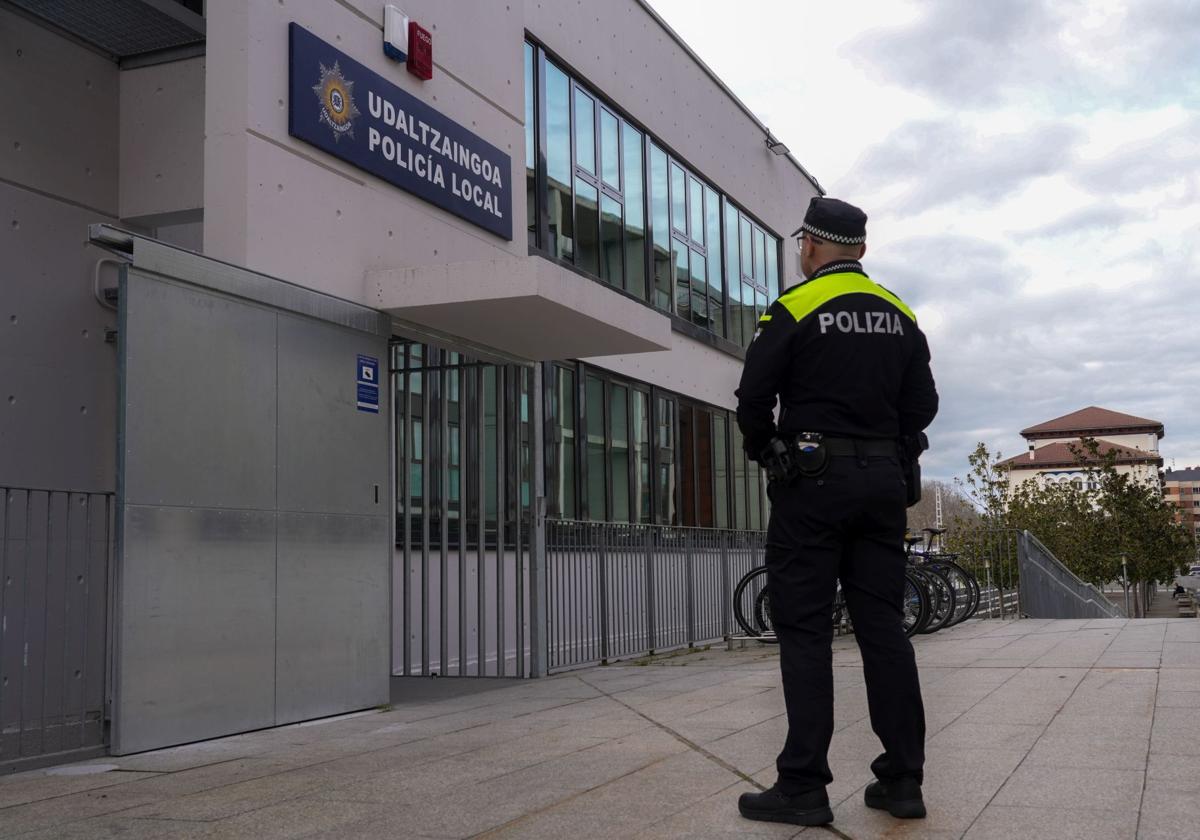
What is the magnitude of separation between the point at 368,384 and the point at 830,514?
4622 millimetres

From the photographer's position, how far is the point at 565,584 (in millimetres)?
10555

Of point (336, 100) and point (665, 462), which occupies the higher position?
point (336, 100)

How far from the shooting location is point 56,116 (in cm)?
796

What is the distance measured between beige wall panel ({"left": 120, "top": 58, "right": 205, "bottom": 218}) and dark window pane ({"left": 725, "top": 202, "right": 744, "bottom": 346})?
12.1 meters

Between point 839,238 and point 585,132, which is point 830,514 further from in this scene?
point 585,132

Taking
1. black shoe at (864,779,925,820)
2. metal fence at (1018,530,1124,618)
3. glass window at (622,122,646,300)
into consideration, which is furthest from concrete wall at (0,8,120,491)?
metal fence at (1018,530,1124,618)

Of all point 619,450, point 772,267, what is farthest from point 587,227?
point 772,267

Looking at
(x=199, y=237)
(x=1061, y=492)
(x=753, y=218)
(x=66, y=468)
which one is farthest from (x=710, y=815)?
(x=1061, y=492)

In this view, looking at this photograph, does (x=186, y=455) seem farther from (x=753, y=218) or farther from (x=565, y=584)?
(x=753, y=218)

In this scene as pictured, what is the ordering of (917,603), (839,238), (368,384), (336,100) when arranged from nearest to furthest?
(839,238) < (368,384) < (336,100) < (917,603)

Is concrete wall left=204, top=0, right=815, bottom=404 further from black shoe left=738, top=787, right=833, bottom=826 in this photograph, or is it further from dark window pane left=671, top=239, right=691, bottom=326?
black shoe left=738, top=787, right=833, bottom=826

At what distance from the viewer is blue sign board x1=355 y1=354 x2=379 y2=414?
314 inches

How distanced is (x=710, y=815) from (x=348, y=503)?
167 inches

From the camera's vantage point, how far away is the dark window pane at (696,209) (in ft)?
59.7
